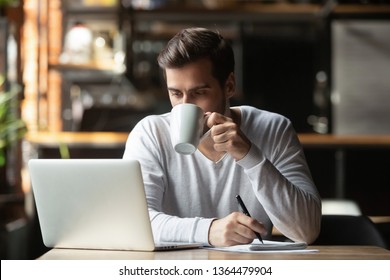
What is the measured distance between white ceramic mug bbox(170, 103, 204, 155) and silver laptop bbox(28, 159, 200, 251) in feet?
0.36

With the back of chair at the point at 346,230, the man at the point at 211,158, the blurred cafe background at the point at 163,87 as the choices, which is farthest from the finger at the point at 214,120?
the blurred cafe background at the point at 163,87

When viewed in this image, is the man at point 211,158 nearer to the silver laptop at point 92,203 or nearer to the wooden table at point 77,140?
the silver laptop at point 92,203

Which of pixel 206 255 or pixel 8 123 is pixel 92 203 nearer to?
pixel 206 255

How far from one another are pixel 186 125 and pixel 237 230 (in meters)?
0.21

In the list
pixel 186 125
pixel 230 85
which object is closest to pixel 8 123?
pixel 230 85

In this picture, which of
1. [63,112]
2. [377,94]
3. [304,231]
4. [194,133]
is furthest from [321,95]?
[194,133]

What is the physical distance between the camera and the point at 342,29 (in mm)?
3559

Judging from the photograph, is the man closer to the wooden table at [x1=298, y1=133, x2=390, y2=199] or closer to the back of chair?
the back of chair

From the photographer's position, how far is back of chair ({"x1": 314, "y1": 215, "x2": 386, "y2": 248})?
1.58 m

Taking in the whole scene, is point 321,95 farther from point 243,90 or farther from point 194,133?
point 194,133

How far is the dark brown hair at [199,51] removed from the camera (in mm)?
1595

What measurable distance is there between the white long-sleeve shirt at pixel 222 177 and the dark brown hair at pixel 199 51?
11 centimetres
